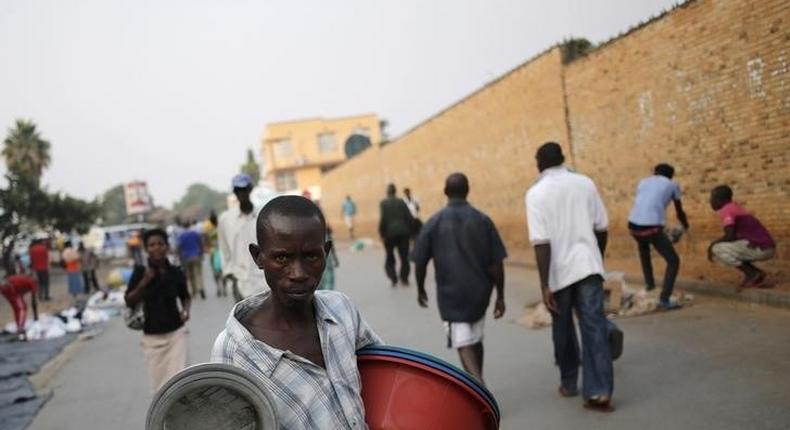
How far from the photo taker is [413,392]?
2.19 m

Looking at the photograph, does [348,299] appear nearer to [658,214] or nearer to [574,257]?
[574,257]

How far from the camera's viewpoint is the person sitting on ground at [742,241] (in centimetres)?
746

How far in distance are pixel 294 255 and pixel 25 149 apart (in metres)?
49.4

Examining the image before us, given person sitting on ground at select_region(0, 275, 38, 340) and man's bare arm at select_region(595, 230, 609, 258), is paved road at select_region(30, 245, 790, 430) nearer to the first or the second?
man's bare arm at select_region(595, 230, 609, 258)

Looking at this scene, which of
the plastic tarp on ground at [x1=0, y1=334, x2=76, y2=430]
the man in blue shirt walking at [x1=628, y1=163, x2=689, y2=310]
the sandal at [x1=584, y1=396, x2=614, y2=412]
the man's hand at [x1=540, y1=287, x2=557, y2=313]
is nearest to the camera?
the sandal at [x1=584, y1=396, x2=614, y2=412]

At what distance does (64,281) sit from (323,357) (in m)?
28.4

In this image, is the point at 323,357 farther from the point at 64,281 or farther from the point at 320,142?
the point at 320,142

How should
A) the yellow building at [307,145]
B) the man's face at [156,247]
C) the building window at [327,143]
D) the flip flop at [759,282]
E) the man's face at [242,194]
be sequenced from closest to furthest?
the man's face at [156,247], the man's face at [242,194], the flip flop at [759,282], the yellow building at [307,145], the building window at [327,143]

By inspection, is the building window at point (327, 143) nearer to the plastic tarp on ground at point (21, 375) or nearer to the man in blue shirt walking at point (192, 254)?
the man in blue shirt walking at point (192, 254)

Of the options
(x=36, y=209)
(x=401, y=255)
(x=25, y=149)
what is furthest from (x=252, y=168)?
(x=401, y=255)

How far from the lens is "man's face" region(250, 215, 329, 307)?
2.06 metres

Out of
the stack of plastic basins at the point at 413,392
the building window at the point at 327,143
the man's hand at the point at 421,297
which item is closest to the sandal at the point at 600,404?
the man's hand at the point at 421,297

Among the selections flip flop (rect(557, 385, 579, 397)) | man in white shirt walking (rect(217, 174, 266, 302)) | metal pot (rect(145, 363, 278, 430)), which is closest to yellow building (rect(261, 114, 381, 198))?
man in white shirt walking (rect(217, 174, 266, 302))

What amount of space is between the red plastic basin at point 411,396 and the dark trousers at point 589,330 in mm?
2952
